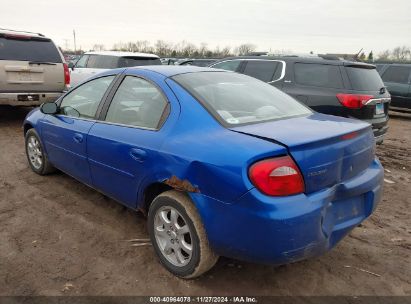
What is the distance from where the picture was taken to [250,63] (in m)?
7.25

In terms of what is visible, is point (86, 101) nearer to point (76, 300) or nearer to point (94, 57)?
A: point (76, 300)

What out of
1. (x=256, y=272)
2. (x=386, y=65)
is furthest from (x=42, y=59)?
(x=386, y=65)

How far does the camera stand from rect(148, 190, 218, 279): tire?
256 centimetres

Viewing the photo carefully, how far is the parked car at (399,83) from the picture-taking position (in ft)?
37.7

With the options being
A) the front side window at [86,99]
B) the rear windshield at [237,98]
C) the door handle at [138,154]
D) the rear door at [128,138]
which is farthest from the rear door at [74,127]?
the rear windshield at [237,98]

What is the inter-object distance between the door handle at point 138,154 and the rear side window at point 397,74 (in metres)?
11.2

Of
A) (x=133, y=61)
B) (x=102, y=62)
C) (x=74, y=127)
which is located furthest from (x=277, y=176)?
(x=102, y=62)

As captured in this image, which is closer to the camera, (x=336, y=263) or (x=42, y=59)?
(x=336, y=263)

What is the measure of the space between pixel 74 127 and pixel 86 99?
348mm

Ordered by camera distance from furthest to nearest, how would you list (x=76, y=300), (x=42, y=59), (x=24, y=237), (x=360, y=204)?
(x=42, y=59) → (x=24, y=237) → (x=360, y=204) → (x=76, y=300)

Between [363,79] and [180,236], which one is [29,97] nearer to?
[180,236]

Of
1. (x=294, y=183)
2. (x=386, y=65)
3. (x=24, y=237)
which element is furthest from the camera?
(x=386, y=65)

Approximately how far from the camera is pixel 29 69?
7.63m

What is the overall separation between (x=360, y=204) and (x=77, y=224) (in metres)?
2.58
